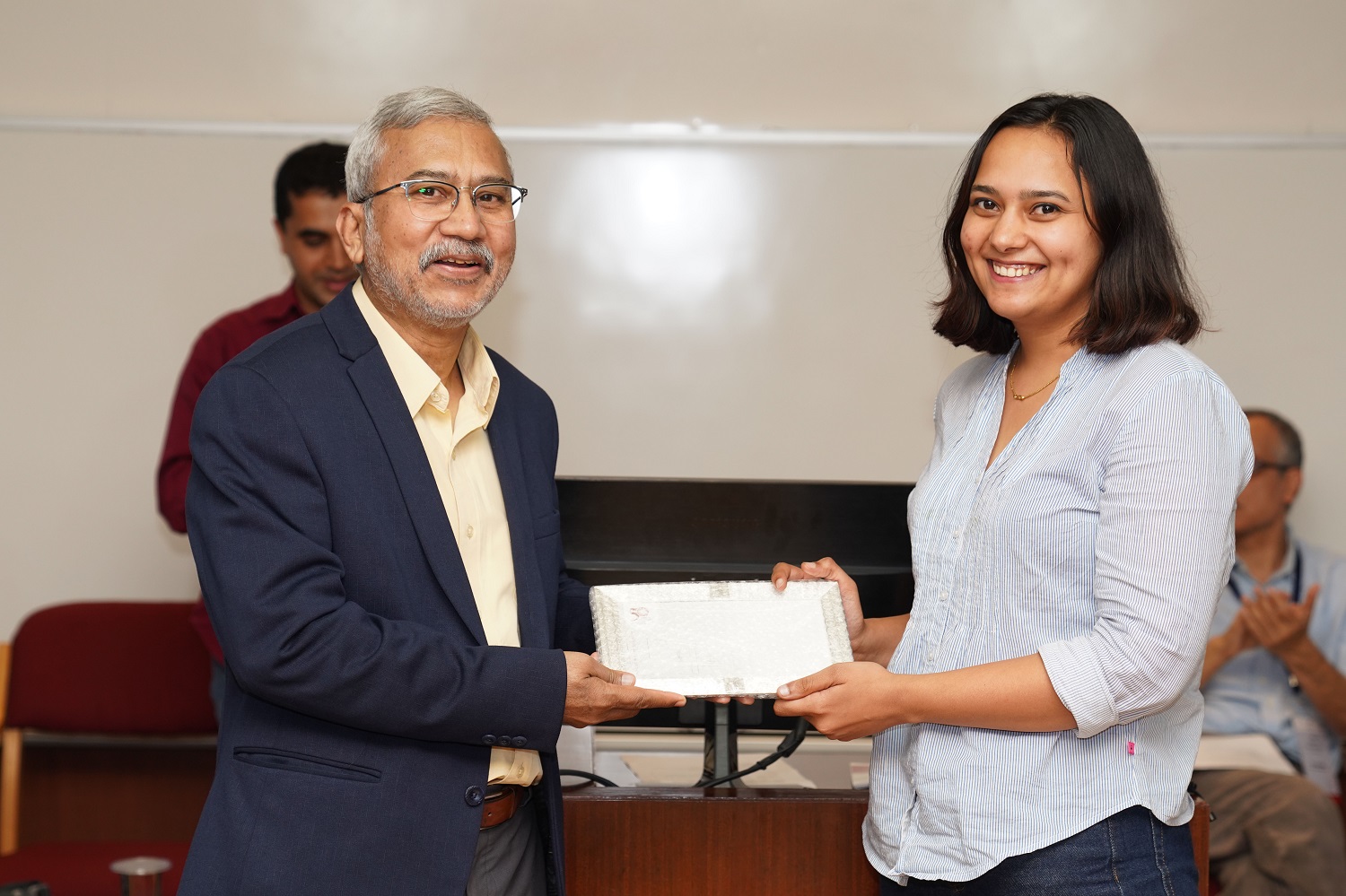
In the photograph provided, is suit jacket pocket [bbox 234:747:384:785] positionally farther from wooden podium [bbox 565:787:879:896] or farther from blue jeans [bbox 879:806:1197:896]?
blue jeans [bbox 879:806:1197:896]

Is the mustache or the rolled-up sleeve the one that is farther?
the mustache

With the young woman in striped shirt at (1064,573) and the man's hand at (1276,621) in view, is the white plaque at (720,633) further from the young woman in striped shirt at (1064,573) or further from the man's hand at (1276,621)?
the man's hand at (1276,621)

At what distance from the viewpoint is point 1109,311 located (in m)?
1.59

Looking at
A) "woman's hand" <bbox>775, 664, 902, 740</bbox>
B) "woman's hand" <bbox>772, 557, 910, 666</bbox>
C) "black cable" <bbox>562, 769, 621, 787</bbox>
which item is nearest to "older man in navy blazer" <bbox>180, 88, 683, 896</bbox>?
"woman's hand" <bbox>775, 664, 902, 740</bbox>

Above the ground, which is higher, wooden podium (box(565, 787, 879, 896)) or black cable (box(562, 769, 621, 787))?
black cable (box(562, 769, 621, 787))

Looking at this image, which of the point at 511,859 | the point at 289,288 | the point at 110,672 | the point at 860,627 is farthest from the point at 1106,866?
the point at 110,672

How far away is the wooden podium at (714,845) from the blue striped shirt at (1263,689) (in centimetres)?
192

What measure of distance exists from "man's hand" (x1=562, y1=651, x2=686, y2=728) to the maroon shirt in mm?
1699

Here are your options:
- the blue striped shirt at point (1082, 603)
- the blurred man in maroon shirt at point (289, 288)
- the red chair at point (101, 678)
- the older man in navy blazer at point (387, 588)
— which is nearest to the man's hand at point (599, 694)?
the older man in navy blazer at point (387, 588)

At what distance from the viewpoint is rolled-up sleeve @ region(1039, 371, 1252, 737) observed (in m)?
1.43

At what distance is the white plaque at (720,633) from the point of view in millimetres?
1665

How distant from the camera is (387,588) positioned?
5.08 ft

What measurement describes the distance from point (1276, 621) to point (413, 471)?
269 cm

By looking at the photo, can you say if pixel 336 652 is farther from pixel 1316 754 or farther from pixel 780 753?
pixel 1316 754
